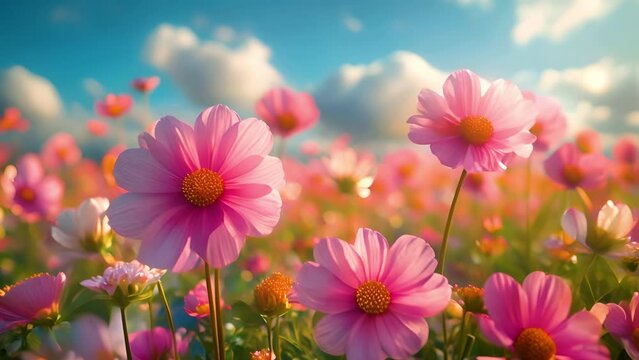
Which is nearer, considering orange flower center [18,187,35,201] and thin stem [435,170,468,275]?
thin stem [435,170,468,275]

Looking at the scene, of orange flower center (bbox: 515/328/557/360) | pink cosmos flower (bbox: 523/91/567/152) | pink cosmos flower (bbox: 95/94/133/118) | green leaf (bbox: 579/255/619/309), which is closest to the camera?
orange flower center (bbox: 515/328/557/360)

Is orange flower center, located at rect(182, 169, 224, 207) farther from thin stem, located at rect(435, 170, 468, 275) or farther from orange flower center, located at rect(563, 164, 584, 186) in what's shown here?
orange flower center, located at rect(563, 164, 584, 186)

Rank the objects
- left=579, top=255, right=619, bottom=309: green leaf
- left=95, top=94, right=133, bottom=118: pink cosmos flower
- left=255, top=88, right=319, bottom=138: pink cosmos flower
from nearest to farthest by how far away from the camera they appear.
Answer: left=579, top=255, right=619, bottom=309: green leaf < left=255, top=88, right=319, bottom=138: pink cosmos flower < left=95, top=94, right=133, bottom=118: pink cosmos flower

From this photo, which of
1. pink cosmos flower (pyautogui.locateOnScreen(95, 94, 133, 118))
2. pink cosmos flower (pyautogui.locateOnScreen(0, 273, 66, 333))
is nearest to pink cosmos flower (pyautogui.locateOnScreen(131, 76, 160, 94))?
pink cosmos flower (pyautogui.locateOnScreen(95, 94, 133, 118))

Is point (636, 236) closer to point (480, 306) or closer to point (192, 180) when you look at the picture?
point (480, 306)

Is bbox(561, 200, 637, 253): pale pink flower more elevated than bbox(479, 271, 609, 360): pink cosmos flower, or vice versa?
bbox(561, 200, 637, 253): pale pink flower
